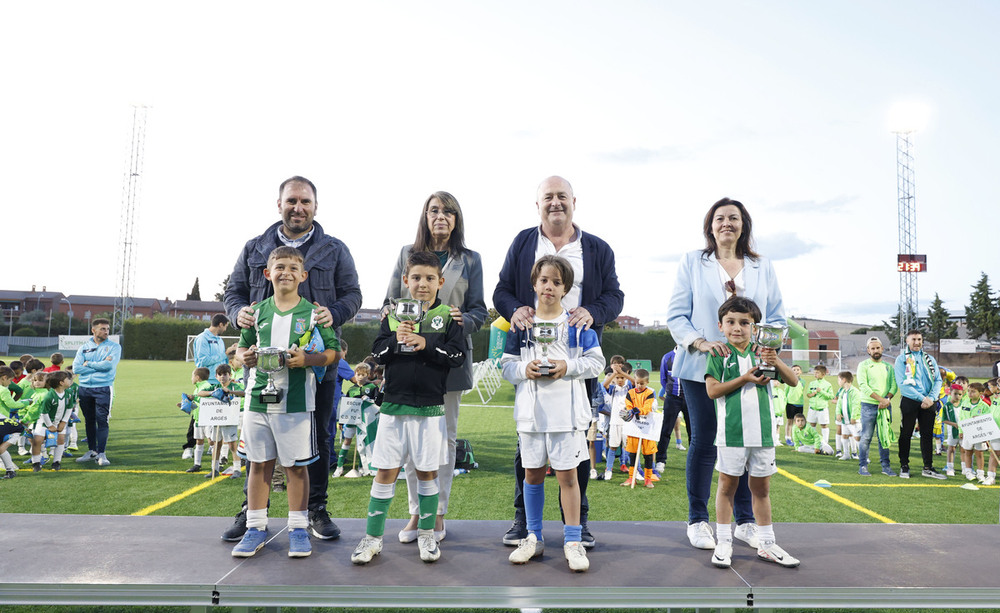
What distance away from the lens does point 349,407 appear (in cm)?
686

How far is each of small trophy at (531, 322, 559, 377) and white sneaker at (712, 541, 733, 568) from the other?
1.20 m

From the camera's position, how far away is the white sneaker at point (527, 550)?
2.83m

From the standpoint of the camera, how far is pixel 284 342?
2967 mm

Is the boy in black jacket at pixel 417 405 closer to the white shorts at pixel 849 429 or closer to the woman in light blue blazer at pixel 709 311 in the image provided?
the woman in light blue blazer at pixel 709 311

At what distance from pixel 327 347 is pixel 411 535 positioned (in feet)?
3.65

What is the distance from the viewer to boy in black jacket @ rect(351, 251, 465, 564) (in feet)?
9.46

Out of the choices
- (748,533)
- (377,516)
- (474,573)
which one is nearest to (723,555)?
(748,533)

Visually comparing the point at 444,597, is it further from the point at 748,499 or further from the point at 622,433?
the point at 622,433

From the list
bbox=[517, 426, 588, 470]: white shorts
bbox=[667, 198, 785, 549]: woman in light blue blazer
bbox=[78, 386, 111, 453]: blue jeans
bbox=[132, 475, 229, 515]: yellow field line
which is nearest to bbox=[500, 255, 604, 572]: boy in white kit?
bbox=[517, 426, 588, 470]: white shorts

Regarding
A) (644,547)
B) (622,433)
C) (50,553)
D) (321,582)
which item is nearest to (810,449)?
(622,433)

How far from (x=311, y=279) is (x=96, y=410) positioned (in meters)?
6.22

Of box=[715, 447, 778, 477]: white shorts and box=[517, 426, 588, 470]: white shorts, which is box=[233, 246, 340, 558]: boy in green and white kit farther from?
box=[715, 447, 778, 477]: white shorts

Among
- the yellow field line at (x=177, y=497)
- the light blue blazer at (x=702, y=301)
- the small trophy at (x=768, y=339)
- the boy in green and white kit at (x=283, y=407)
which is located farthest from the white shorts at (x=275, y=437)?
the yellow field line at (x=177, y=497)

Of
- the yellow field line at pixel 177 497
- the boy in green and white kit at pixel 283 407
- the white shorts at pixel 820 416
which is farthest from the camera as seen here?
the white shorts at pixel 820 416
